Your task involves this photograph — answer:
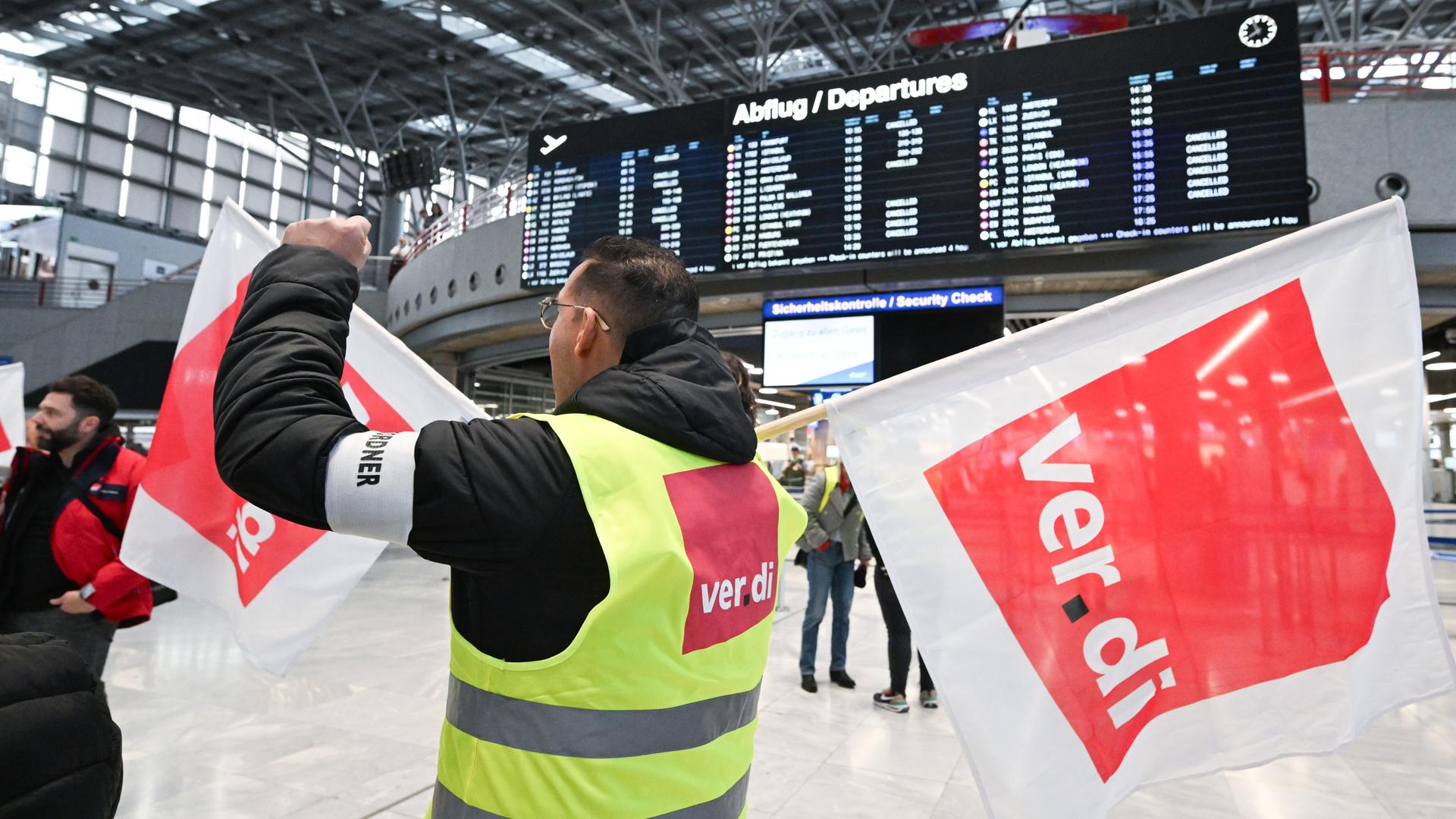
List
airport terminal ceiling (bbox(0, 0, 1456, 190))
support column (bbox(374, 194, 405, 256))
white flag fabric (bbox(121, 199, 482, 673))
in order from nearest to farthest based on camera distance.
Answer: white flag fabric (bbox(121, 199, 482, 673)) < airport terminal ceiling (bbox(0, 0, 1456, 190)) < support column (bbox(374, 194, 405, 256))

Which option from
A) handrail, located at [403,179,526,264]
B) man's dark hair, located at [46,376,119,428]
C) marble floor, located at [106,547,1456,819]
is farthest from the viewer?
handrail, located at [403,179,526,264]

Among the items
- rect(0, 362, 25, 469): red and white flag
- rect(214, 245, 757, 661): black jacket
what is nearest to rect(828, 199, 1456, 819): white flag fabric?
rect(214, 245, 757, 661): black jacket

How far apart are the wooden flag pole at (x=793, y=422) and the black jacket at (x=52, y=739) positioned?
51.9 inches

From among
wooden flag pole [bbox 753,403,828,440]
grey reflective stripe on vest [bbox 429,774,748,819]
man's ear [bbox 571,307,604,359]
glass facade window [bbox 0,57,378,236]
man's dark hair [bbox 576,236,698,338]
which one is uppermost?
glass facade window [bbox 0,57,378,236]

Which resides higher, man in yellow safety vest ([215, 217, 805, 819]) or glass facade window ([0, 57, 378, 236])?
glass facade window ([0, 57, 378, 236])

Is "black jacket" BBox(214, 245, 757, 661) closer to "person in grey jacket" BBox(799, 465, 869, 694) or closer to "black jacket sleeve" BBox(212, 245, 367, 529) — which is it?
"black jacket sleeve" BBox(212, 245, 367, 529)

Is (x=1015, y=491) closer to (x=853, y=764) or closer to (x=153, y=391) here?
(x=853, y=764)

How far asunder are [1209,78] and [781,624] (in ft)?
19.8

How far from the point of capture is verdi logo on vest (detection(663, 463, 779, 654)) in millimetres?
1256

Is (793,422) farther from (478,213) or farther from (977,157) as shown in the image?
(478,213)

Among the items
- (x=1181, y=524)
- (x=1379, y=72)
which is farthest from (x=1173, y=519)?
(x=1379, y=72)

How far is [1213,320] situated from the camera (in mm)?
1869

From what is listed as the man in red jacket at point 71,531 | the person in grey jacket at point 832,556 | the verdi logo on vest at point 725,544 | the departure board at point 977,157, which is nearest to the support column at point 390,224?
the departure board at point 977,157

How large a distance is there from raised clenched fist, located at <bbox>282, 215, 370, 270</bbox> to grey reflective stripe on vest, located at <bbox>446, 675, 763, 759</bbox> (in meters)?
0.73
